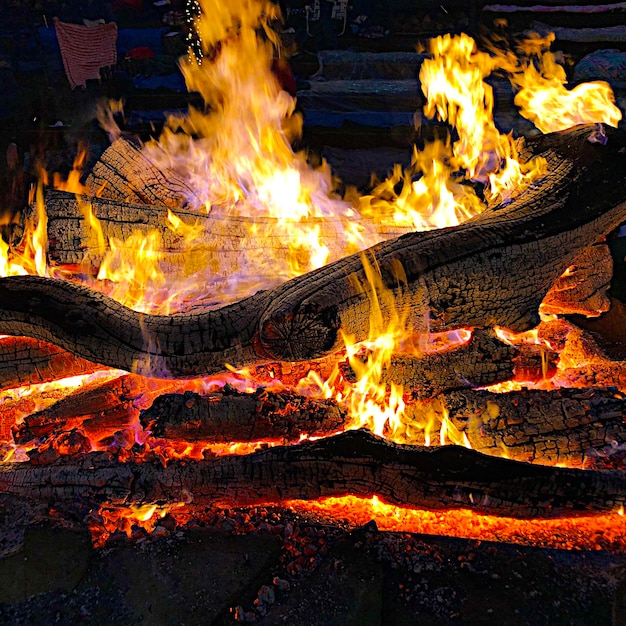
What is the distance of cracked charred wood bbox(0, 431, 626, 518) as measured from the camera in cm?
282

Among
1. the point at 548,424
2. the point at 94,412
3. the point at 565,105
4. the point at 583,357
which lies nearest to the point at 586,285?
the point at 583,357

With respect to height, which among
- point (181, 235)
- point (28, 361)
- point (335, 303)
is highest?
point (181, 235)

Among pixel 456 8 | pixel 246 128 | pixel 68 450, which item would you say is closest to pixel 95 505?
pixel 68 450

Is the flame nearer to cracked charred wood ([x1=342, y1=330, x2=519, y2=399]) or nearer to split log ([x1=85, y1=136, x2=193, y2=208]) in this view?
cracked charred wood ([x1=342, y1=330, x2=519, y2=399])

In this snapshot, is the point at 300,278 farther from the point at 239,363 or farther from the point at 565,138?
the point at 565,138

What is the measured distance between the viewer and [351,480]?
2.91m

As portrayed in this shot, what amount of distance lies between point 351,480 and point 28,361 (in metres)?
2.39

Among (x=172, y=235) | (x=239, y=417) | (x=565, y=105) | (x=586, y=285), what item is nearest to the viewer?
(x=239, y=417)

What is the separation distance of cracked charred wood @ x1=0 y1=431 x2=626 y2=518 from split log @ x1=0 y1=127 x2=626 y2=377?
0.57 m

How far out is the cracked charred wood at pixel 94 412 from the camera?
11.9 feet

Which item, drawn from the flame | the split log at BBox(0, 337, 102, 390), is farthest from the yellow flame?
the split log at BBox(0, 337, 102, 390)

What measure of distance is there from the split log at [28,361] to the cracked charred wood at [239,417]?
96 cm

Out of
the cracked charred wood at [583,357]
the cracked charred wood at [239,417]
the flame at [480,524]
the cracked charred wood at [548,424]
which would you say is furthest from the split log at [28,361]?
the cracked charred wood at [583,357]

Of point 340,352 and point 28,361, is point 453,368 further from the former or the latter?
point 28,361
